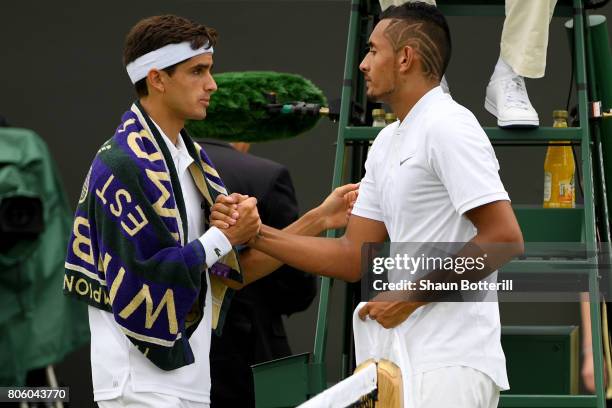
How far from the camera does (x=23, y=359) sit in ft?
17.6

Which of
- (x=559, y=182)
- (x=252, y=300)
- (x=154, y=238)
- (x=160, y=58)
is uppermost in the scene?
(x=559, y=182)

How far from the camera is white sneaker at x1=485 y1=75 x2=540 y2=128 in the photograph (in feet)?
14.4

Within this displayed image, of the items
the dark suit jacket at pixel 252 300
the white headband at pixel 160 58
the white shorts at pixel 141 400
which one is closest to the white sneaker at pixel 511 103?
the dark suit jacket at pixel 252 300

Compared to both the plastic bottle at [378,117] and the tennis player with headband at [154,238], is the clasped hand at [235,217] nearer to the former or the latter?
the tennis player with headband at [154,238]

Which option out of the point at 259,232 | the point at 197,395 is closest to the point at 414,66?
the point at 259,232

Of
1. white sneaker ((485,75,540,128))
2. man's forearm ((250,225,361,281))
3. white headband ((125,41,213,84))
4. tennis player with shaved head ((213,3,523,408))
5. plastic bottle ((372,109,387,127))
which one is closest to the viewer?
tennis player with shaved head ((213,3,523,408))

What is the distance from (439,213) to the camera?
3.28 meters

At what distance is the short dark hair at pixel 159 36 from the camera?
3482 millimetres

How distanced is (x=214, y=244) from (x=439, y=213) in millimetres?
584

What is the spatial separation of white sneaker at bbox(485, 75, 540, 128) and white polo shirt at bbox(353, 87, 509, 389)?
1.06 meters

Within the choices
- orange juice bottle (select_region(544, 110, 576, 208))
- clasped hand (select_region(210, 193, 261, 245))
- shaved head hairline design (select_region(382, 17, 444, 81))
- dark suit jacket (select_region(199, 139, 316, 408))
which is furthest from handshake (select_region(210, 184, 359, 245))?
orange juice bottle (select_region(544, 110, 576, 208))

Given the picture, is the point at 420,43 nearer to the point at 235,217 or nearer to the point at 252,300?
the point at 235,217

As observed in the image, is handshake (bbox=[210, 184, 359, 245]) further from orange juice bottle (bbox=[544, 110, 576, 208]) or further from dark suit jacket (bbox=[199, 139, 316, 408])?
orange juice bottle (bbox=[544, 110, 576, 208])

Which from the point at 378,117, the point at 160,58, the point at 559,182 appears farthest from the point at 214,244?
the point at 559,182
